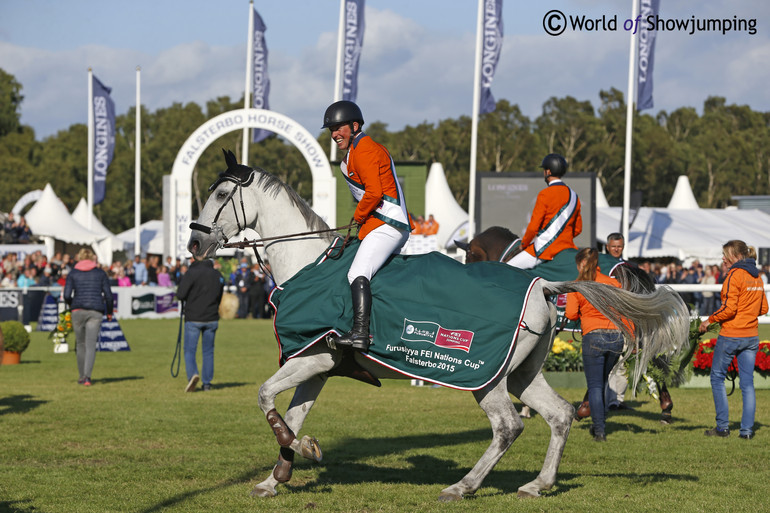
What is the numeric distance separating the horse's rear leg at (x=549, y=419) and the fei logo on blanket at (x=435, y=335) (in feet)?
2.29

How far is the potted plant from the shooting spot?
17469 millimetres

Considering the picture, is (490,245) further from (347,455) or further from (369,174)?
(369,174)

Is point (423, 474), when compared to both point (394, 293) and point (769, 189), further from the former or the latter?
point (769, 189)

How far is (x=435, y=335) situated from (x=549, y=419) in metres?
1.13

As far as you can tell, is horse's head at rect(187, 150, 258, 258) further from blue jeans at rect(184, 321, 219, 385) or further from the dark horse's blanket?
blue jeans at rect(184, 321, 219, 385)

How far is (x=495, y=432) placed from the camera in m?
6.88

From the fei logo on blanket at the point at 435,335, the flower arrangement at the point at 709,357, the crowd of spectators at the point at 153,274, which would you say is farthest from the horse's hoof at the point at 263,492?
the crowd of spectators at the point at 153,274

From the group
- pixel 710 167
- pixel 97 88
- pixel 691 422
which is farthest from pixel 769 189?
pixel 691 422

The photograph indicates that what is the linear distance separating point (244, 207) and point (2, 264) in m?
26.0

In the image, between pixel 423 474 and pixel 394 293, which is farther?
pixel 423 474

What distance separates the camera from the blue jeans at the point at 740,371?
987cm

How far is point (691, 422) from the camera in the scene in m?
11.2

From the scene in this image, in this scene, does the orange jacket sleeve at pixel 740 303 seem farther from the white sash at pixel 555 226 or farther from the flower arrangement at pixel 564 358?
the flower arrangement at pixel 564 358

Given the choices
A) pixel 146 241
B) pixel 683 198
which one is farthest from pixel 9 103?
pixel 683 198
